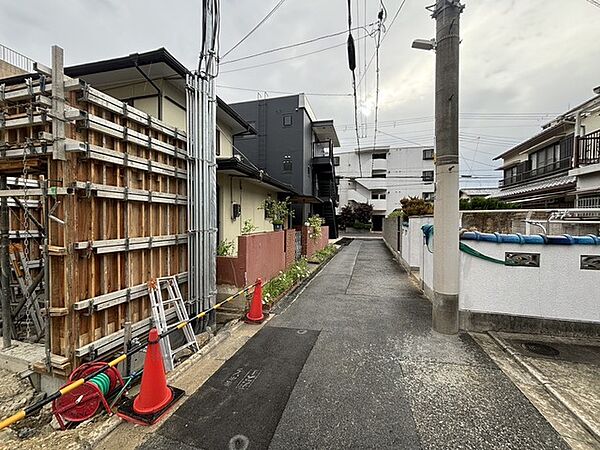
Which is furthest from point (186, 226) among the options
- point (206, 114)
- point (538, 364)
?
point (538, 364)

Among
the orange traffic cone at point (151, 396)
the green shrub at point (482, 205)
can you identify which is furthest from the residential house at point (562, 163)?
the orange traffic cone at point (151, 396)

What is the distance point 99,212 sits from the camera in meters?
3.72

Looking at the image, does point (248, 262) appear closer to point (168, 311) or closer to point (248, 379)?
point (168, 311)

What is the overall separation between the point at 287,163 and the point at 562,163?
14685 mm

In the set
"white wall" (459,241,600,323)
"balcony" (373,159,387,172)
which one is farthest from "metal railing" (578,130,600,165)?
"balcony" (373,159,387,172)

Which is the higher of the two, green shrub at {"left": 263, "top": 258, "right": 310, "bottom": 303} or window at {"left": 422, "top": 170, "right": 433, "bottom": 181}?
window at {"left": 422, "top": 170, "right": 433, "bottom": 181}

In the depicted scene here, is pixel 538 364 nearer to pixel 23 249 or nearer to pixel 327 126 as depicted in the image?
pixel 23 249

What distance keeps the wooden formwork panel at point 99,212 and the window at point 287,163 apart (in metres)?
11.1

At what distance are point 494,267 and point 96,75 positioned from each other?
8.48 meters

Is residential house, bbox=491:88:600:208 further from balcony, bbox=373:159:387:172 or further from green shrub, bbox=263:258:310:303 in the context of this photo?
balcony, bbox=373:159:387:172

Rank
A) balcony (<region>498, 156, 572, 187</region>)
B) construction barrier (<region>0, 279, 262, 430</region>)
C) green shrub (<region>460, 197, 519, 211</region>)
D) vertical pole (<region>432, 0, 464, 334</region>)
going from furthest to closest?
balcony (<region>498, 156, 572, 187</region>), green shrub (<region>460, 197, 519, 211</region>), vertical pole (<region>432, 0, 464, 334</region>), construction barrier (<region>0, 279, 262, 430</region>)

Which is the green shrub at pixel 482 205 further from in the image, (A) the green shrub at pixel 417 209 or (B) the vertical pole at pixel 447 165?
(B) the vertical pole at pixel 447 165

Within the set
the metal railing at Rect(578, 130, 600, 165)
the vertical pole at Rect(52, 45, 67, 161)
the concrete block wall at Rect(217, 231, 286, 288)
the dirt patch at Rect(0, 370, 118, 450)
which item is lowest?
the dirt patch at Rect(0, 370, 118, 450)

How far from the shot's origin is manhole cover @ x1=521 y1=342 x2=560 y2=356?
12.3 feet
